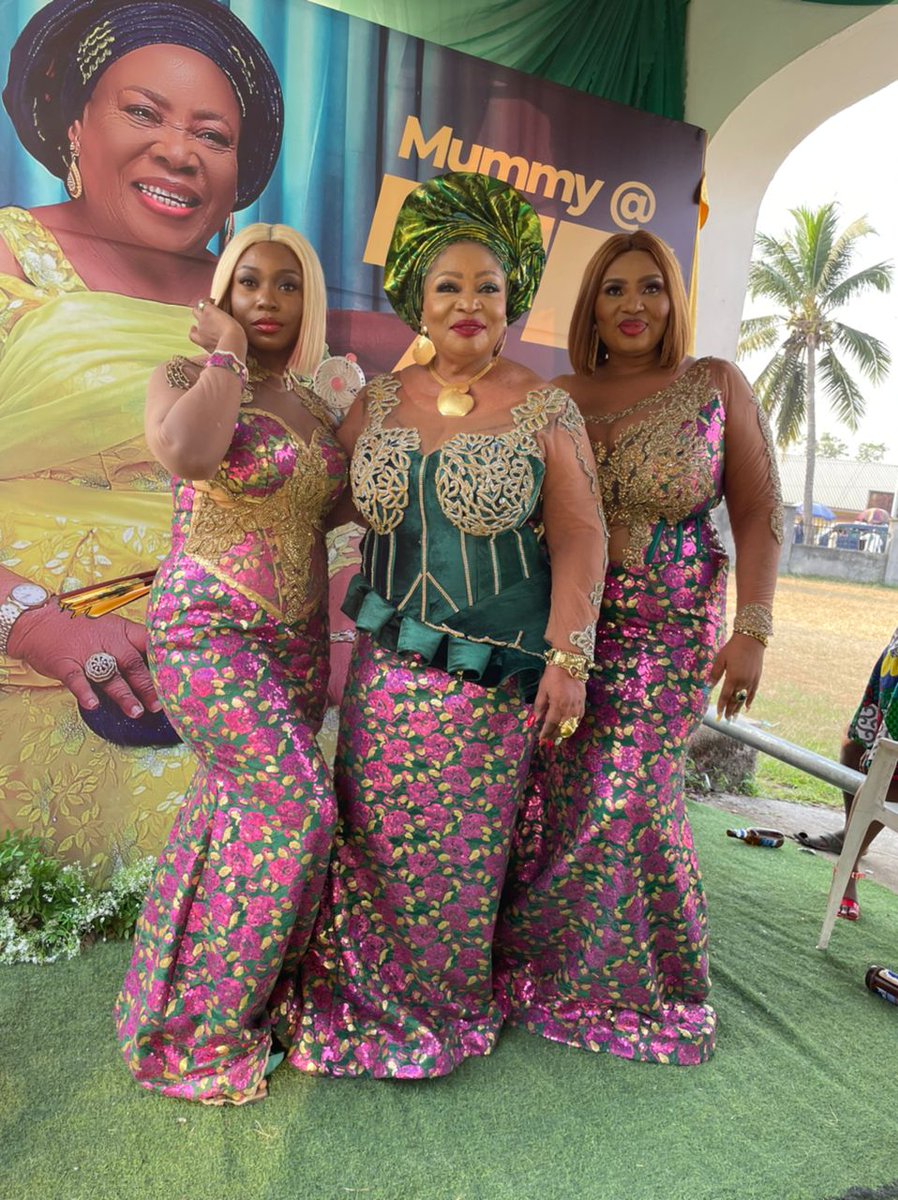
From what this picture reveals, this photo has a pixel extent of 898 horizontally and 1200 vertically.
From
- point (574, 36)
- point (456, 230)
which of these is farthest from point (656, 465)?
point (574, 36)

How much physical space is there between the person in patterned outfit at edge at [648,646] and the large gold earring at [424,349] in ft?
1.75

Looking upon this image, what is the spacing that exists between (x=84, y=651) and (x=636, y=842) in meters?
1.93

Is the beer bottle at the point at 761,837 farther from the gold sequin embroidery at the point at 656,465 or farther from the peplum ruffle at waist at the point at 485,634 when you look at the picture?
the peplum ruffle at waist at the point at 485,634

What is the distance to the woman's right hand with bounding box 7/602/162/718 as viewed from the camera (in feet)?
9.72

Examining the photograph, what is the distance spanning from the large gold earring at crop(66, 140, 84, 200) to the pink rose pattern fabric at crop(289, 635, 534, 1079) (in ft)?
5.98

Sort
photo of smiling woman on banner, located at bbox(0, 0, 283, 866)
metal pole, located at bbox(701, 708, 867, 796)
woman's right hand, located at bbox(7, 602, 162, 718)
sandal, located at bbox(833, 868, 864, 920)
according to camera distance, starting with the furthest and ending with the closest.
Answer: sandal, located at bbox(833, 868, 864, 920) < metal pole, located at bbox(701, 708, 867, 796) < woman's right hand, located at bbox(7, 602, 162, 718) < photo of smiling woman on banner, located at bbox(0, 0, 283, 866)

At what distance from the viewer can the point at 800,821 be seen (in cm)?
510

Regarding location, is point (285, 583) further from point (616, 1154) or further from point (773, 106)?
point (773, 106)

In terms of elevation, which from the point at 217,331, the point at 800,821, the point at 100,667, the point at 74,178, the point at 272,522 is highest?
the point at 74,178

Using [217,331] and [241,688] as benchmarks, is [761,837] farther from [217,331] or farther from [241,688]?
[217,331]

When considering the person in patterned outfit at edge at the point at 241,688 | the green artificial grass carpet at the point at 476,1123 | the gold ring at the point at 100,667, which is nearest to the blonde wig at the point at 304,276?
the person in patterned outfit at edge at the point at 241,688

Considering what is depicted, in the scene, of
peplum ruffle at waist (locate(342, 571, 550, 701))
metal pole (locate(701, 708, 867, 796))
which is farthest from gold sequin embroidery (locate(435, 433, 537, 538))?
metal pole (locate(701, 708, 867, 796))

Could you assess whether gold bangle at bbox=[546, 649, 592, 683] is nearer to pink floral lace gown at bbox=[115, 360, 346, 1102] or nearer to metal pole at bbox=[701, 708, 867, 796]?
pink floral lace gown at bbox=[115, 360, 346, 1102]

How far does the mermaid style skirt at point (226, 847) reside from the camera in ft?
6.75
